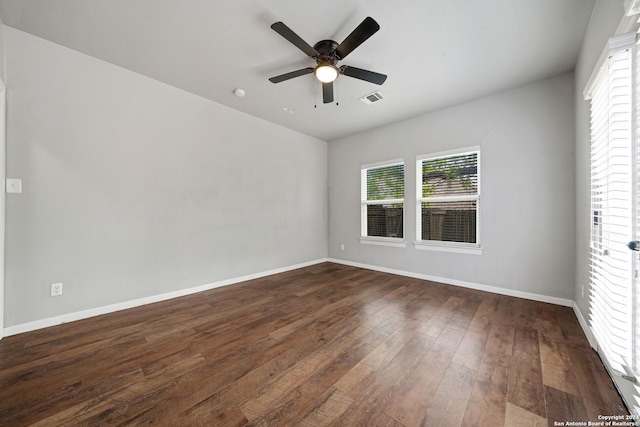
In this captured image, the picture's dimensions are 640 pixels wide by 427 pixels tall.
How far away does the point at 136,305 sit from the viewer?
287cm

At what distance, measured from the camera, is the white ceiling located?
1959mm

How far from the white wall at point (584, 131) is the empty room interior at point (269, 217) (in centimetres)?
4

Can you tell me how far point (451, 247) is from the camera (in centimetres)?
374

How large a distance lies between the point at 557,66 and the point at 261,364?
4411 mm

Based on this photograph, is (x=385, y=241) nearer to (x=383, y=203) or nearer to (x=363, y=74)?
(x=383, y=203)

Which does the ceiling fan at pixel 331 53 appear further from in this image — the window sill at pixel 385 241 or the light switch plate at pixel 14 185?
the window sill at pixel 385 241

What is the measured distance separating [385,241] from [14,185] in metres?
4.85

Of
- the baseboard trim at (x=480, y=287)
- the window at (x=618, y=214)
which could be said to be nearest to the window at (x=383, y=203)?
the baseboard trim at (x=480, y=287)

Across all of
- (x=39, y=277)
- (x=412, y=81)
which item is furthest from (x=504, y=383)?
(x=39, y=277)

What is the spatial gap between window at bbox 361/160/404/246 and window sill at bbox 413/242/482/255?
1.23 ft

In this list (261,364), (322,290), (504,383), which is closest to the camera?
(504,383)

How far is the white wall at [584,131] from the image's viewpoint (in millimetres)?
1783

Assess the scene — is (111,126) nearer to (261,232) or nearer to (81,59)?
(81,59)

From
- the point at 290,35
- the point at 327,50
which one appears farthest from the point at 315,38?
the point at 290,35
